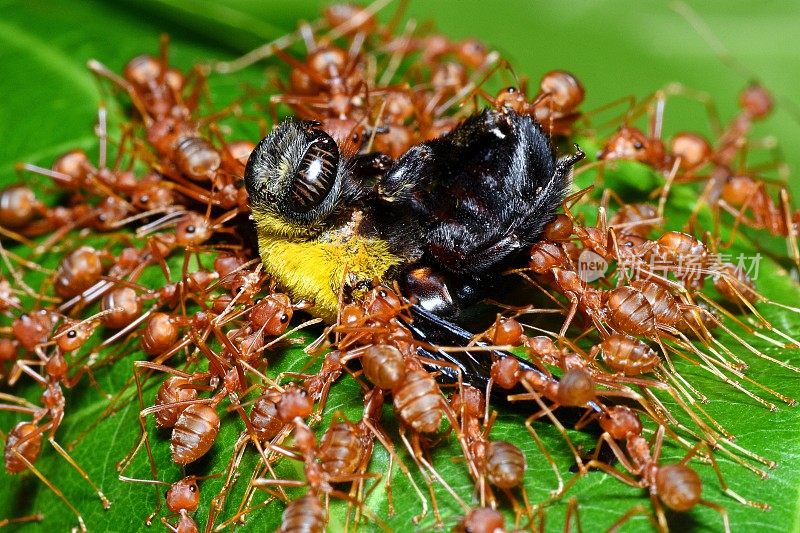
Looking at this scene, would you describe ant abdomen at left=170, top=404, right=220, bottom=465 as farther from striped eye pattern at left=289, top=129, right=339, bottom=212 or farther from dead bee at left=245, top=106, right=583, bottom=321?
striped eye pattern at left=289, top=129, right=339, bottom=212

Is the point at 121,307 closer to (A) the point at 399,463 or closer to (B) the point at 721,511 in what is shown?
(A) the point at 399,463

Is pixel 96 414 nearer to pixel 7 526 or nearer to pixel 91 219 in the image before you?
pixel 7 526

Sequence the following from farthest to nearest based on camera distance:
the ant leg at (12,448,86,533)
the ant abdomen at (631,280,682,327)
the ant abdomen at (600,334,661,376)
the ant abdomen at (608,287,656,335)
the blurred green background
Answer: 1. the blurred green background
2. the ant leg at (12,448,86,533)
3. the ant abdomen at (631,280,682,327)
4. the ant abdomen at (608,287,656,335)
5. the ant abdomen at (600,334,661,376)

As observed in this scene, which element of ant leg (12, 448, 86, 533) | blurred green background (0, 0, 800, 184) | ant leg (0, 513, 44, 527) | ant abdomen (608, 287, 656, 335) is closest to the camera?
ant abdomen (608, 287, 656, 335)

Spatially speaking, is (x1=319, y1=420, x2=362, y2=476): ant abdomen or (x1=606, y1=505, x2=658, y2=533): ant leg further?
(x1=319, y1=420, x2=362, y2=476): ant abdomen

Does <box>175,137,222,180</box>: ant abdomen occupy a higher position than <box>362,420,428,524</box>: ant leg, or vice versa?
<box>175,137,222,180</box>: ant abdomen

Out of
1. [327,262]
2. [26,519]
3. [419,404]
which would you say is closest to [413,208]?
[327,262]

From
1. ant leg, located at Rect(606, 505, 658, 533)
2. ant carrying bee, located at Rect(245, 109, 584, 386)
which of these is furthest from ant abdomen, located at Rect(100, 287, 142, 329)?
ant leg, located at Rect(606, 505, 658, 533)
